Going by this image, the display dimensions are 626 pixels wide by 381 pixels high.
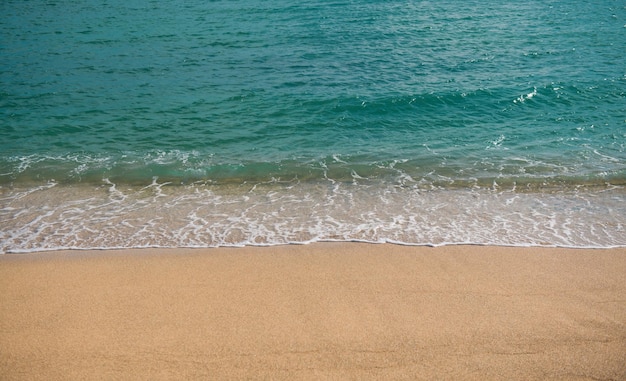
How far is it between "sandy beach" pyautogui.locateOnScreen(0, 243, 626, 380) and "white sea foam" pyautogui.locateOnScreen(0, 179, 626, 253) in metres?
0.40

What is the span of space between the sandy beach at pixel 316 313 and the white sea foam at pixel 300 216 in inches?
15.9

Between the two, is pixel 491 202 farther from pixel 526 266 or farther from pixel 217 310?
pixel 217 310

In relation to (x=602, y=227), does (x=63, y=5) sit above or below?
above

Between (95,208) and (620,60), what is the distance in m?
16.6

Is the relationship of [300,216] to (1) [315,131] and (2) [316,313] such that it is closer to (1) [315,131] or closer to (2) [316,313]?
(2) [316,313]

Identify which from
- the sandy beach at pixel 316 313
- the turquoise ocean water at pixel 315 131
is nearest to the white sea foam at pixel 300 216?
the turquoise ocean water at pixel 315 131

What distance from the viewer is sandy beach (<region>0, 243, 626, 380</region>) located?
4.45 m

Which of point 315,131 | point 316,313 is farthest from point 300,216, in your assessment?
point 315,131

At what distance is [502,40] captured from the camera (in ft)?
59.7

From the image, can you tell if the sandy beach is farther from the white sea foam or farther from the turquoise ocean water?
the turquoise ocean water

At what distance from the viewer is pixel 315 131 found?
38.6 ft

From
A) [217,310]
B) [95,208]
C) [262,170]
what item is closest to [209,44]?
[262,170]

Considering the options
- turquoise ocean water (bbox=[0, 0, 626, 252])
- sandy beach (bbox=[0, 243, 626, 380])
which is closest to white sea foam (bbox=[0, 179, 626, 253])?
turquoise ocean water (bbox=[0, 0, 626, 252])

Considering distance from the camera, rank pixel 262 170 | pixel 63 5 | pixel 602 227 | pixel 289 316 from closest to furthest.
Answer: pixel 289 316 → pixel 602 227 → pixel 262 170 → pixel 63 5
